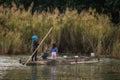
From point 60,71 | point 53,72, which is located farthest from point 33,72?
point 60,71

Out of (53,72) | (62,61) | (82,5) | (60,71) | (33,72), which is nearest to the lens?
(33,72)

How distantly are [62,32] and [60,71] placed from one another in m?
12.7

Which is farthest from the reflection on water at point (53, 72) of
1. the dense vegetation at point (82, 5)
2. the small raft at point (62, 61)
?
the dense vegetation at point (82, 5)

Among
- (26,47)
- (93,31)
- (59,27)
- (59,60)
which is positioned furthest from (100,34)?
(59,60)

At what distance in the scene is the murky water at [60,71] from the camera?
814 inches

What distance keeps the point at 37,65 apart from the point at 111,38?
416 inches

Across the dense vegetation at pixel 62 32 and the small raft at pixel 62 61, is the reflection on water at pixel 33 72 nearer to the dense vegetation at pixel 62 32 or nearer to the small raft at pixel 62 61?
the small raft at pixel 62 61

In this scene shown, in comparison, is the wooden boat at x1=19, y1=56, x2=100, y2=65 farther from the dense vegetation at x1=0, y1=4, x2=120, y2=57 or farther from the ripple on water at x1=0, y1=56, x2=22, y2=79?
the dense vegetation at x1=0, y1=4, x2=120, y2=57

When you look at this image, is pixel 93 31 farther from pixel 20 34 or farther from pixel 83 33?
pixel 20 34

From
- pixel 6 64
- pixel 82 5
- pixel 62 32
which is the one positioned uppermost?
pixel 82 5

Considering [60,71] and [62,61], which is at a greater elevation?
[62,61]

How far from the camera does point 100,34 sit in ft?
115

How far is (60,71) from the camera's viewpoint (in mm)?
23312

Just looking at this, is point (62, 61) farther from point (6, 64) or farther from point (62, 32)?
point (62, 32)
